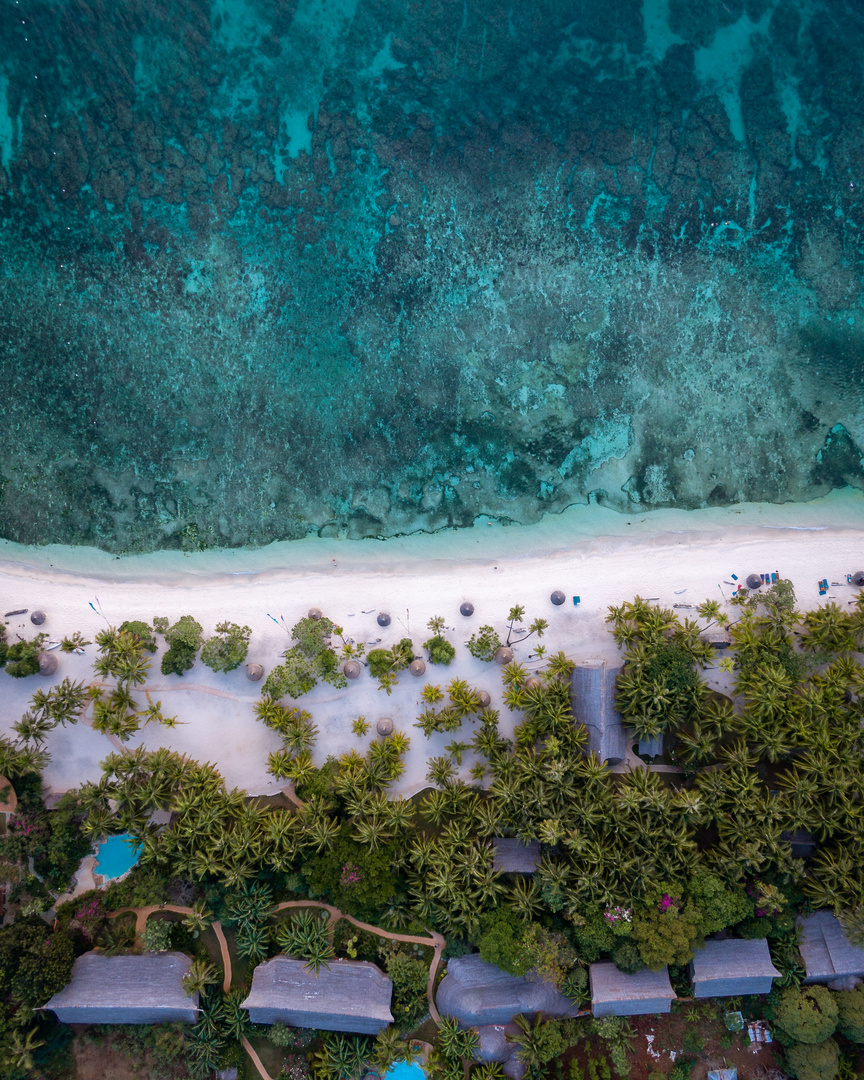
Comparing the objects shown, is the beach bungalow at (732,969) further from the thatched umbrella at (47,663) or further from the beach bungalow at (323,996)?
the thatched umbrella at (47,663)

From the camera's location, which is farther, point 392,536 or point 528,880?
point 392,536

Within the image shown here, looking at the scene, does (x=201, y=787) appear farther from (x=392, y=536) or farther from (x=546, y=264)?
(x=546, y=264)

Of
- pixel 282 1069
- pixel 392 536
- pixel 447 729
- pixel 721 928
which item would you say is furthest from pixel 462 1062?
pixel 392 536

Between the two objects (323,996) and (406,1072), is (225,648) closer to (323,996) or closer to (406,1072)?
(323,996)

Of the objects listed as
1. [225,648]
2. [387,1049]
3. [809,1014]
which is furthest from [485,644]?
[809,1014]

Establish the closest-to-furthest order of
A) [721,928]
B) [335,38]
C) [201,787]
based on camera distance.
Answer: [721,928] → [201,787] → [335,38]

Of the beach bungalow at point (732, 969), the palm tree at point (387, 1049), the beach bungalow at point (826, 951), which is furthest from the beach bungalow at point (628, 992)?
the palm tree at point (387, 1049)
